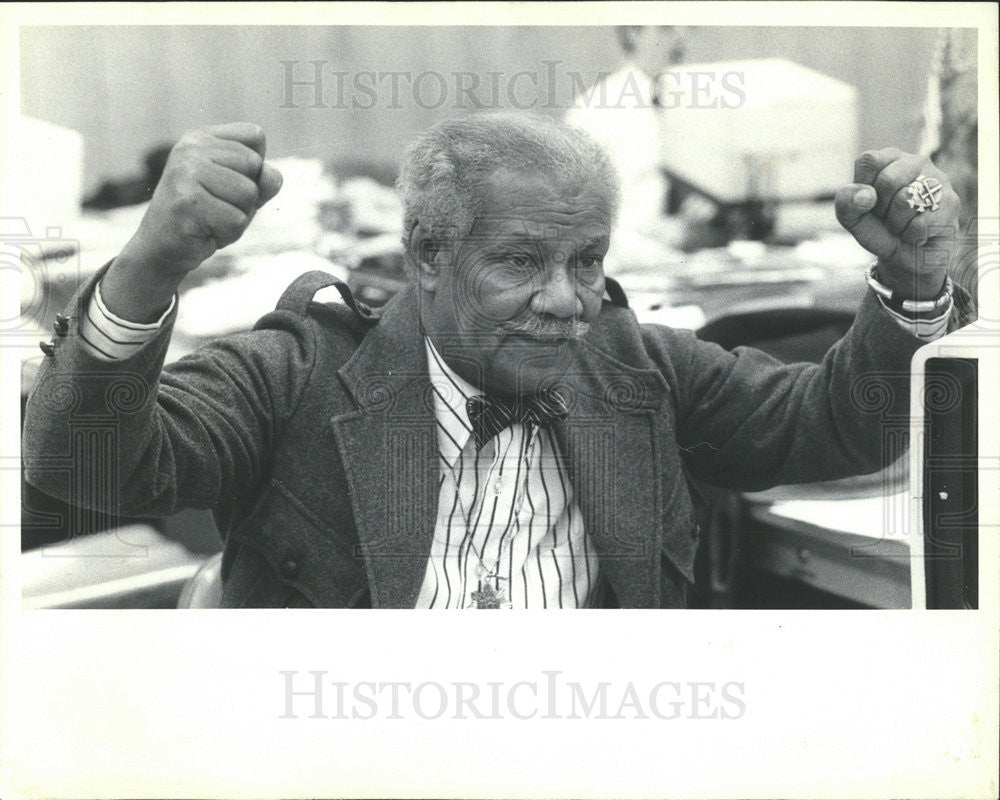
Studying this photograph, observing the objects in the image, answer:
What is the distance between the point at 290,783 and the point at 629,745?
2.12 feet

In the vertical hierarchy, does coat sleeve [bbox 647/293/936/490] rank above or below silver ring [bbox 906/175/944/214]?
below

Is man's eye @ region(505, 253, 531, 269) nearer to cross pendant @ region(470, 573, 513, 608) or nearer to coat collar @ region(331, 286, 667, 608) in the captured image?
coat collar @ region(331, 286, 667, 608)

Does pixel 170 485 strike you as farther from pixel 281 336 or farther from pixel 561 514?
pixel 561 514

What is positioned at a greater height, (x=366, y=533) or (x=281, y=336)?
(x=281, y=336)

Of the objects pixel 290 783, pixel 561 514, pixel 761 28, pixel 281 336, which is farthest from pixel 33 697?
pixel 761 28

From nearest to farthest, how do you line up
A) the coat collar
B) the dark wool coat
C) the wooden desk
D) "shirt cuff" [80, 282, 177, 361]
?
"shirt cuff" [80, 282, 177, 361]
the dark wool coat
the coat collar
the wooden desk

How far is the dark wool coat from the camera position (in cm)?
179

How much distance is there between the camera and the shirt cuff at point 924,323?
6.40ft

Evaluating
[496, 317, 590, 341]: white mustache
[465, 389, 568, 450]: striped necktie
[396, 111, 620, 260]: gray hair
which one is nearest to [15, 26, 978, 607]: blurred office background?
[396, 111, 620, 260]: gray hair

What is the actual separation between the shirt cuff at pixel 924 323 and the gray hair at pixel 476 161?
0.57 metres

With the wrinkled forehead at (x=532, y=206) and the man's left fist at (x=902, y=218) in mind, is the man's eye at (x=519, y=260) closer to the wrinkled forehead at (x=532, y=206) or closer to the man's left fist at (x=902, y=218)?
the wrinkled forehead at (x=532, y=206)

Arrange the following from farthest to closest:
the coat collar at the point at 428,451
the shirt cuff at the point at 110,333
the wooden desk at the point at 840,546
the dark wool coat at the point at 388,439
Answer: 1. the wooden desk at the point at 840,546
2. the coat collar at the point at 428,451
3. the dark wool coat at the point at 388,439
4. the shirt cuff at the point at 110,333

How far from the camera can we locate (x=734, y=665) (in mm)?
1997

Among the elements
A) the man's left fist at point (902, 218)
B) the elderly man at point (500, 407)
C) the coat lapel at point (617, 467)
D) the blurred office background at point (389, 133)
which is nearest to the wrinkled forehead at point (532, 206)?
the elderly man at point (500, 407)
